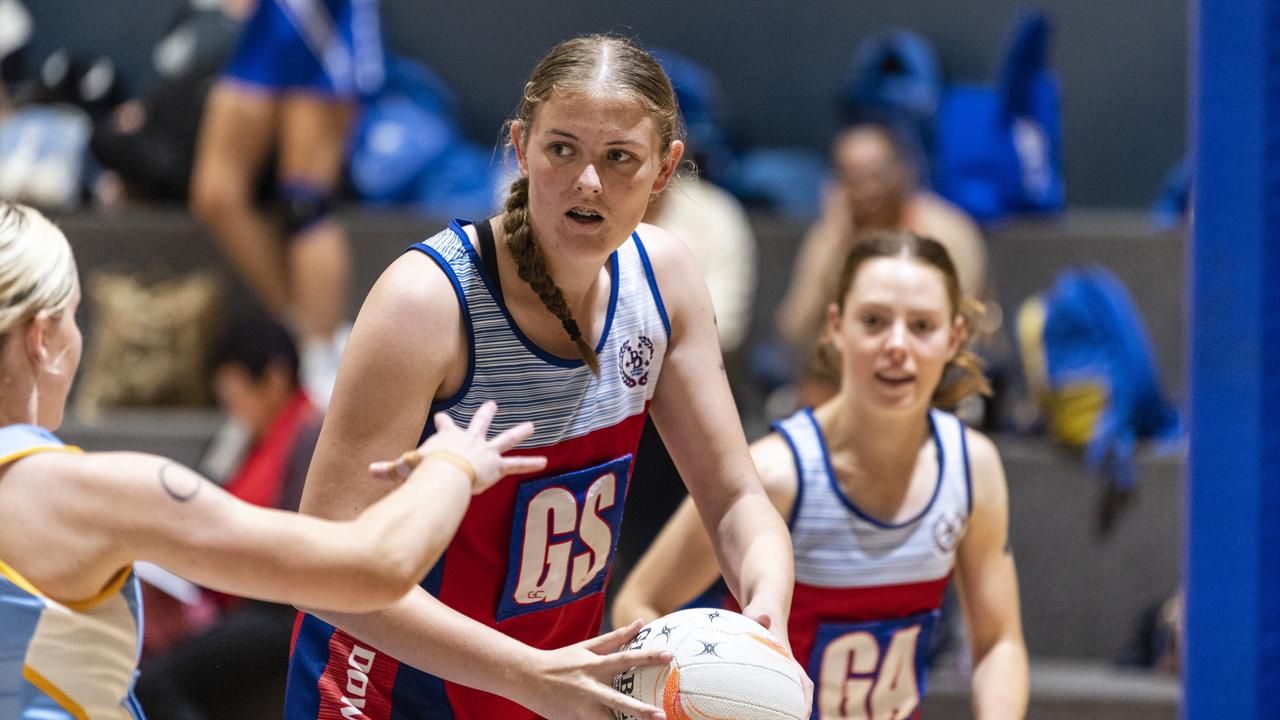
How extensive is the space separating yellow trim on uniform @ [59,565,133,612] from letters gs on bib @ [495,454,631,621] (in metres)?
0.56

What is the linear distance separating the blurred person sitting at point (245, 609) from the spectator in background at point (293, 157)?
0.85 feet

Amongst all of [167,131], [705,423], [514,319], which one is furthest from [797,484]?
[167,131]

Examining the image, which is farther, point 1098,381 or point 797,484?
point 1098,381

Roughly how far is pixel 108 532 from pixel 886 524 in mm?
1535

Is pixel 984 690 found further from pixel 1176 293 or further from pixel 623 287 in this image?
pixel 1176 293

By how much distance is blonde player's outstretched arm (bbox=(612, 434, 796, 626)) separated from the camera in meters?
2.80

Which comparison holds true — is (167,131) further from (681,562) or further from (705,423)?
(705,423)

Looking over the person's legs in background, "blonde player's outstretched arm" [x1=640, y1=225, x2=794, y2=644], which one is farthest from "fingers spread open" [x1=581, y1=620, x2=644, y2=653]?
the person's legs in background

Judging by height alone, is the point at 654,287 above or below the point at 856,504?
above

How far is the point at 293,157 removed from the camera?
5297 millimetres

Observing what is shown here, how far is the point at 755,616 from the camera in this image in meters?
2.18

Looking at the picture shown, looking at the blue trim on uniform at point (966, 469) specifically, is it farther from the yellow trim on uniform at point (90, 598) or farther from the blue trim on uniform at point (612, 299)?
the yellow trim on uniform at point (90, 598)

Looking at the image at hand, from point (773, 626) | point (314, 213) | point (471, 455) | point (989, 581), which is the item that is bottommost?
point (773, 626)

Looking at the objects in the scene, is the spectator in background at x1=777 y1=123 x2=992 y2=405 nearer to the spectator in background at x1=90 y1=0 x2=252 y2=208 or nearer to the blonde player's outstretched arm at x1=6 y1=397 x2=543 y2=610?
the spectator in background at x1=90 y1=0 x2=252 y2=208
